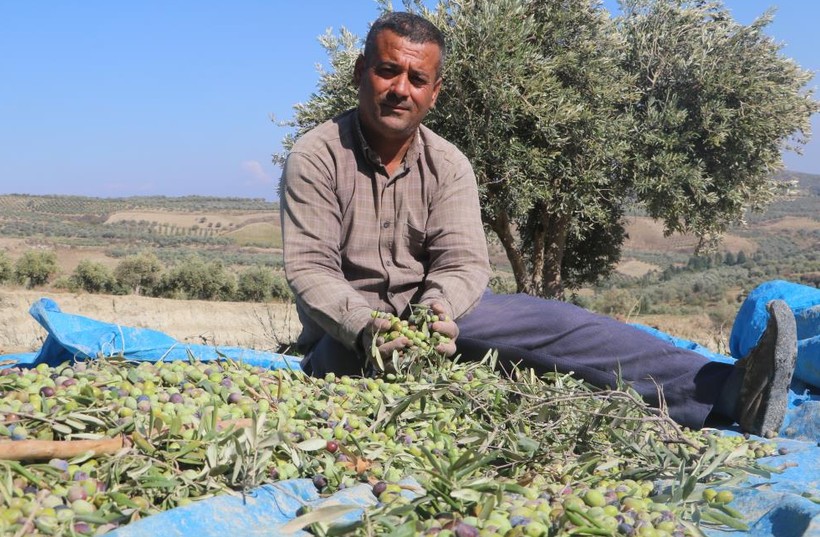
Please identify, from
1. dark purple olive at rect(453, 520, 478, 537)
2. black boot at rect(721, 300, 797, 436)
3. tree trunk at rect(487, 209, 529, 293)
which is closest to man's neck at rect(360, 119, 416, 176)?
black boot at rect(721, 300, 797, 436)

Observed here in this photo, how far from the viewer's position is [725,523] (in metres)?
2.12

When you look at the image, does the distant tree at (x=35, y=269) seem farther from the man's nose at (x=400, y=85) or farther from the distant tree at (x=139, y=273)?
the man's nose at (x=400, y=85)

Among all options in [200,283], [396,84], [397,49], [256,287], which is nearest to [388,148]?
[396,84]

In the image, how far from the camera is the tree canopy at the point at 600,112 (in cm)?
870

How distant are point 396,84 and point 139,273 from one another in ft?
78.9

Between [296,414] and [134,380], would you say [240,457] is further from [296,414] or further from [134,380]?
[134,380]

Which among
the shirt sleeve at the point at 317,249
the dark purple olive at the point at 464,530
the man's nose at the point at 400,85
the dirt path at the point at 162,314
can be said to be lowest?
the dirt path at the point at 162,314

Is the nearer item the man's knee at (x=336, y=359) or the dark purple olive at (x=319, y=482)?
the dark purple olive at (x=319, y=482)

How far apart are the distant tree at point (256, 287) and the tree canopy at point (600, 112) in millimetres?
14329

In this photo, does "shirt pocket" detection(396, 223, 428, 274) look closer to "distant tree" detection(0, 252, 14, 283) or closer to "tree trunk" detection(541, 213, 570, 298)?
"tree trunk" detection(541, 213, 570, 298)

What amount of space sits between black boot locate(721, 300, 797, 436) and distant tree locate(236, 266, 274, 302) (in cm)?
2161

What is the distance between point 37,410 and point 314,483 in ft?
2.95

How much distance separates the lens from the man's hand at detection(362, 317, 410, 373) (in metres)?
3.38

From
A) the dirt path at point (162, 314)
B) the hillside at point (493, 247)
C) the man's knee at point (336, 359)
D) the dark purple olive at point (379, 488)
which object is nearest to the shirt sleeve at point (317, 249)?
the man's knee at point (336, 359)
